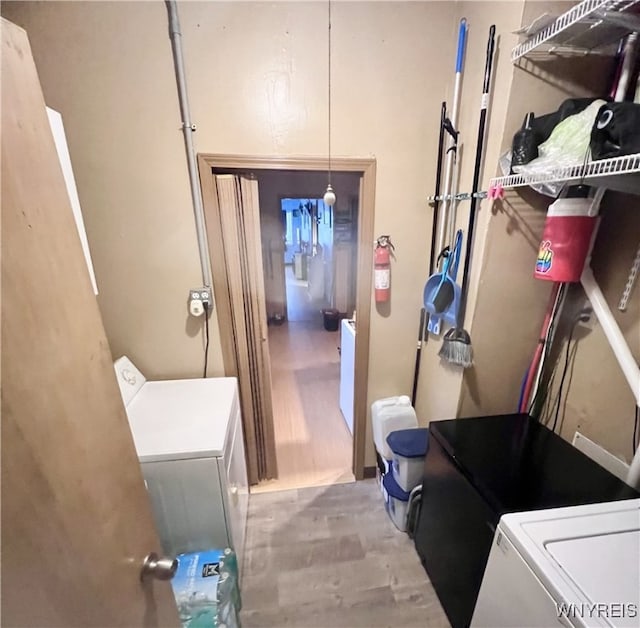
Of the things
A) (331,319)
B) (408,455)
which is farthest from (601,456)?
(331,319)

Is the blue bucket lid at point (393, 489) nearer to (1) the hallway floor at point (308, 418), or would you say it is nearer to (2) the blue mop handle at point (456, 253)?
(1) the hallway floor at point (308, 418)

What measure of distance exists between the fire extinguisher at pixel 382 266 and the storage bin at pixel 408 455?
793mm

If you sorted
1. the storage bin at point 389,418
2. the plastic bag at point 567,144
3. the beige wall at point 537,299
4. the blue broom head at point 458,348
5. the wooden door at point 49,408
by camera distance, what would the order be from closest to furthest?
the wooden door at point 49,408
the plastic bag at point 567,144
the beige wall at point 537,299
the blue broom head at point 458,348
the storage bin at point 389,418

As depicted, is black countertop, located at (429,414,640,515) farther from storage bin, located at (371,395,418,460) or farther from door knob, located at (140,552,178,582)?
door knob, located at (140,552,178,582)

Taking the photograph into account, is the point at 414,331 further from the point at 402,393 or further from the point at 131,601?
the point at 131,601

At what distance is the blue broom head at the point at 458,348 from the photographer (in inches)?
57.2

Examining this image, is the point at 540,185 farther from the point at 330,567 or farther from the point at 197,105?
the point at 330,567

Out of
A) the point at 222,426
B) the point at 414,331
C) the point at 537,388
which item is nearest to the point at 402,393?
the point at 414,331

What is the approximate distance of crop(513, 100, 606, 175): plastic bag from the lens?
92 centimetres

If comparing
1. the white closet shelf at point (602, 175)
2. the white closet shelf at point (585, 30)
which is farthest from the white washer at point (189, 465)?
the white closet shelf at point (585, 30)

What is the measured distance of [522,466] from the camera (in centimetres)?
115

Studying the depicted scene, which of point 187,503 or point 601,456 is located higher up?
point 601,456

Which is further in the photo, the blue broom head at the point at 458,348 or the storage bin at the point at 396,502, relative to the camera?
the storage bin at the point at 396,502

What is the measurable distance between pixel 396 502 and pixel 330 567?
1.59 feet
